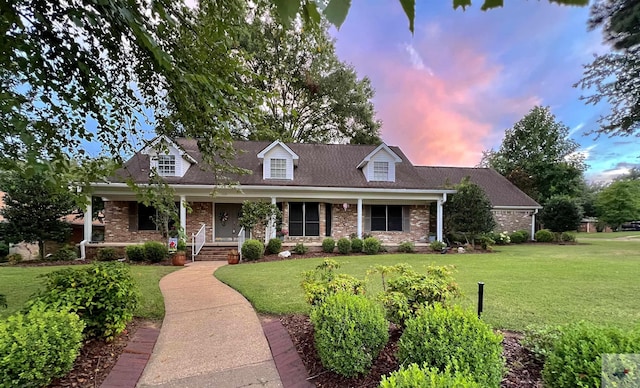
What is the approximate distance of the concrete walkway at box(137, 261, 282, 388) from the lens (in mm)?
3189

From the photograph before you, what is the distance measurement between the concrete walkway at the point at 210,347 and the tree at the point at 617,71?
1619cm

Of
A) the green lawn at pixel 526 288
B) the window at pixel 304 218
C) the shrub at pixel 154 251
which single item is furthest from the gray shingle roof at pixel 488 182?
the shrub at pixel 154 251

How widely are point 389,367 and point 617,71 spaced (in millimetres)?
20025

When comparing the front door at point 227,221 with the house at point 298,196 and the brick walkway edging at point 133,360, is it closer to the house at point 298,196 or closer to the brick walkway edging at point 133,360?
the house at point 298,196

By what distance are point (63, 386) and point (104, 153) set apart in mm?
3810

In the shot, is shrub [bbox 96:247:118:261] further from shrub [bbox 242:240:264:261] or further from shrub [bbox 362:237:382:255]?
shrub [bbox 362:237:382:255]

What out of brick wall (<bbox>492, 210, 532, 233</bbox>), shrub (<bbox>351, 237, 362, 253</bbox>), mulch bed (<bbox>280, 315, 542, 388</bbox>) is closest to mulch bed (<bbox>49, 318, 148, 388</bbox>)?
mulch bed (<bbox>280, 315, 542, 388</bbox>)

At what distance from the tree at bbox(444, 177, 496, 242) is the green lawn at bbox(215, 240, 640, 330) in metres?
3.87

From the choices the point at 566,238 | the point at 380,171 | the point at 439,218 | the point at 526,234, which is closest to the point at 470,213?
the point at 439,218

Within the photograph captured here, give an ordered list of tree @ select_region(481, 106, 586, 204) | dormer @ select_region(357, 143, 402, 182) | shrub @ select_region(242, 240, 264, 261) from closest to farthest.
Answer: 1. shrub @ select_region(242, 240, 264, 261)
2. dormer @ select_region(357, 143, 402, 182)
3. tree @ select_region(481, 106, 586, 204)

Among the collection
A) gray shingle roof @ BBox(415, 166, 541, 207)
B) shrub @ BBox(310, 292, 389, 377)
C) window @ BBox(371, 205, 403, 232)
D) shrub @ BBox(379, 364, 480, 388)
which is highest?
gray shingle roof @ BBox(415, 166, 541, 207)

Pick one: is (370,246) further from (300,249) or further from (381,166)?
(381,166)

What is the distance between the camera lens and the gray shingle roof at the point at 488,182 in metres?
19.6

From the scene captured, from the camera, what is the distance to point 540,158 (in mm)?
31469
